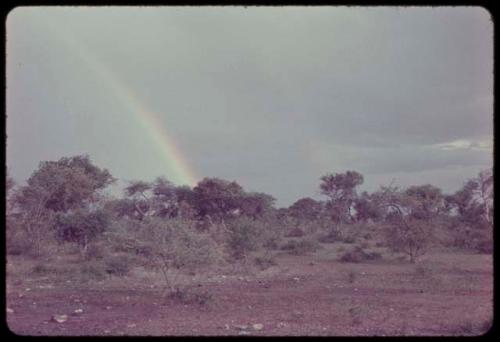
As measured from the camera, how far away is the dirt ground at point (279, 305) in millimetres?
8055

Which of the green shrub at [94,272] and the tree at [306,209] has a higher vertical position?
the tree at [306,209]

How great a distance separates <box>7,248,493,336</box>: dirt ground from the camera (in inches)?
317

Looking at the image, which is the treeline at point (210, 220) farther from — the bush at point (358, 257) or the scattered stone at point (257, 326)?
the scattered stone at point (257, 326)

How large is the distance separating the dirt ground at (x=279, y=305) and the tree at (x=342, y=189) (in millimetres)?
→ 21945

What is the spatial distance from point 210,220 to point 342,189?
13.8 meters

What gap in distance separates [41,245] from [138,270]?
5931 mm

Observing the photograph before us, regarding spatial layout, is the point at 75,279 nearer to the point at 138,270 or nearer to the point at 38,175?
the point at 138,270

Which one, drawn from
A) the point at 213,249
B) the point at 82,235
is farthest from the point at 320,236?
the point at 213,249

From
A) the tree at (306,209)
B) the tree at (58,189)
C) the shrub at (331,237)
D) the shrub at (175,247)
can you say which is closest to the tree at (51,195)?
the tree at (58,189)

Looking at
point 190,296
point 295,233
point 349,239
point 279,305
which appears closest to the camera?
point 279,305

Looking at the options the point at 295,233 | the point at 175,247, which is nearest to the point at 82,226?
the point at 175,247

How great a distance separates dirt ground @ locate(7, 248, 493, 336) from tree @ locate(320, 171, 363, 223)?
2194cm

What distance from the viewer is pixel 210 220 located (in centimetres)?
2702

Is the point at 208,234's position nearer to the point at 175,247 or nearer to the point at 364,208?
the point at 175,247
